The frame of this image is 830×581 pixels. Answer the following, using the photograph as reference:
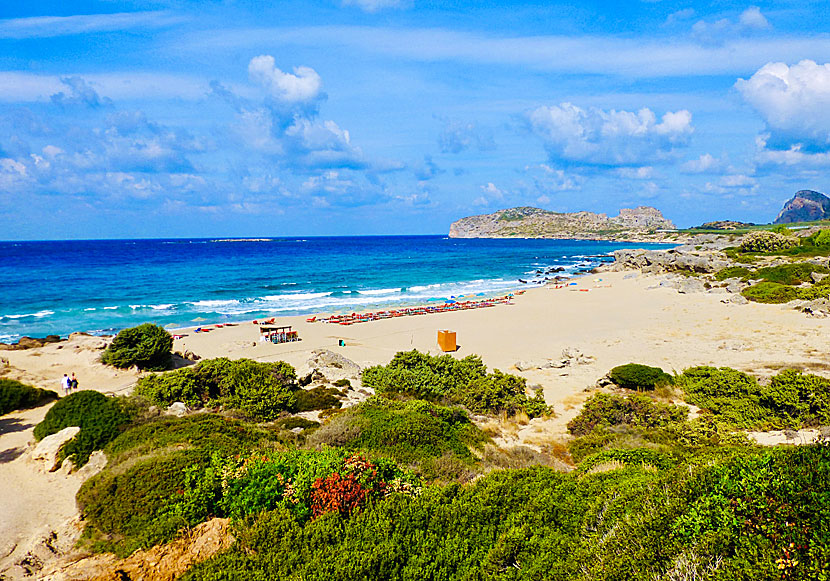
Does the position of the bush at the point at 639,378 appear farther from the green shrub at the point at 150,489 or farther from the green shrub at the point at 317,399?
the green shrub at the point at 150,489

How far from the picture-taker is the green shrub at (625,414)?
1106 centimetres

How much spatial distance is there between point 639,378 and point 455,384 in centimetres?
562

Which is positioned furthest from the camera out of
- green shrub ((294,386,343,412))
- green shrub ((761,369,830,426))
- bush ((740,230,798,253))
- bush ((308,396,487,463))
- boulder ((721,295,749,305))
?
bush ((740,230,798,253))

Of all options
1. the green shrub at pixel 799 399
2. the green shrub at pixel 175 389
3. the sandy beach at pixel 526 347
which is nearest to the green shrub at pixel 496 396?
the sandy beach at pixel 526 347

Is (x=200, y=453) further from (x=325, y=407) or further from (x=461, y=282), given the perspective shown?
(x=461, y=282)

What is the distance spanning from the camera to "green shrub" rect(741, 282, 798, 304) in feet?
91.6

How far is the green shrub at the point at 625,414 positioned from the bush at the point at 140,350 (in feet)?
51.2

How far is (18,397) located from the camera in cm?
1330

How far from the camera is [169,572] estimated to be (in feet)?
15.1

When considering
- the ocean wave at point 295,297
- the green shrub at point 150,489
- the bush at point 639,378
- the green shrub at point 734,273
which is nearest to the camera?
the green shrub at point 150,489

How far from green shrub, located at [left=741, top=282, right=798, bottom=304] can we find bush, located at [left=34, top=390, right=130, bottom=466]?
3352 cm

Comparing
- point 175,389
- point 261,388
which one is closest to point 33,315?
point 175,389

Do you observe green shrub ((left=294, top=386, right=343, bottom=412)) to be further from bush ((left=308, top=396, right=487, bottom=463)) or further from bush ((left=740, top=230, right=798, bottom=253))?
bush ((left=740, top=230, right=798, bottom=253))

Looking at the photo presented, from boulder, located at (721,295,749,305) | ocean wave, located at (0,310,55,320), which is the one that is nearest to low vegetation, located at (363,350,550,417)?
boulder, located at (721,295,749,305)
